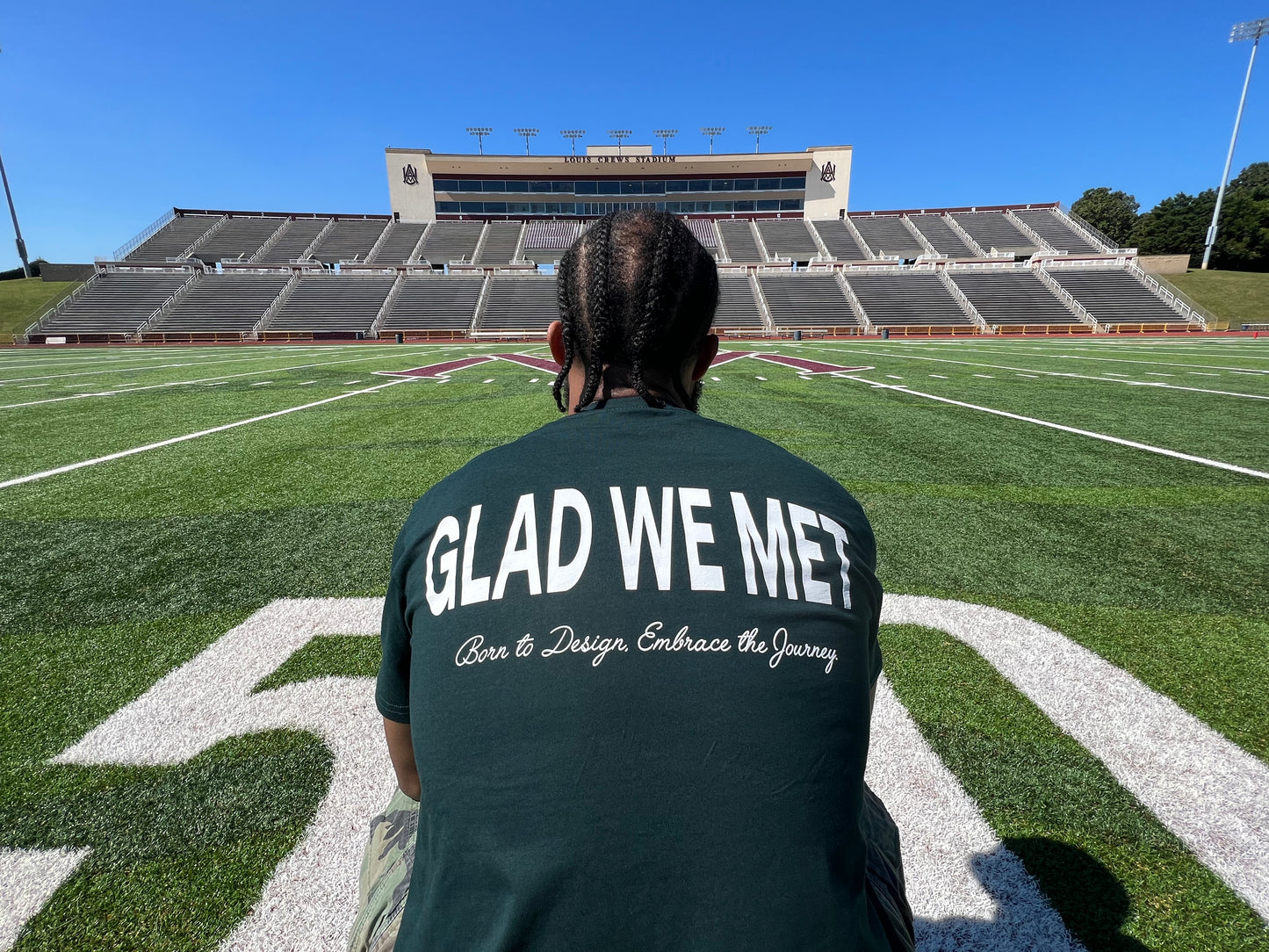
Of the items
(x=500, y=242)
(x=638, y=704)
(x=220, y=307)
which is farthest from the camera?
(x=500, y=242)

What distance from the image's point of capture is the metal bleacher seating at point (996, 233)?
4891 cm

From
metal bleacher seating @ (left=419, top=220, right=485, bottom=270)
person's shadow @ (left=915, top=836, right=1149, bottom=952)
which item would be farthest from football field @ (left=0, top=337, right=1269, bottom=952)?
metal bleacher seating @ (left=419, top=220, right=485, bottom=270)

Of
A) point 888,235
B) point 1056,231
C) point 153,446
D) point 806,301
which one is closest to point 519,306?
point 806,301

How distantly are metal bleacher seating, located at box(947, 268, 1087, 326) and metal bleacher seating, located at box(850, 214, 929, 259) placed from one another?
10028 millimetres

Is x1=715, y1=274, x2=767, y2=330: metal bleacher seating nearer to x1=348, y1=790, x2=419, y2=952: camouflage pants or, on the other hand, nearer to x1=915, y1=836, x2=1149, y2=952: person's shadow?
x1=915, y1=836, x2=1149, y2=952: person's shadow

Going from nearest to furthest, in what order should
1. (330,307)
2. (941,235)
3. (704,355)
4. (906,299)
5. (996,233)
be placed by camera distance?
1. (704,355)
2. (906,299)
3. (330,307)
4. (996,233)
5. (941,235)

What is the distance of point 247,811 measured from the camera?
Answer: 1.86 metres

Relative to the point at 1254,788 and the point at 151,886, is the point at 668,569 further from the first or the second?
the point at 1254,788

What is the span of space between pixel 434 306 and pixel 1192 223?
67958mm

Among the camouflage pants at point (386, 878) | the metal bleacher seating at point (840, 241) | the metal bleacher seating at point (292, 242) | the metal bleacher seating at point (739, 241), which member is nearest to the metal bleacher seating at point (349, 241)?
the metal bleacher seating at point (292, 242)

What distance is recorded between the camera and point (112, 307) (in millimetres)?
35500

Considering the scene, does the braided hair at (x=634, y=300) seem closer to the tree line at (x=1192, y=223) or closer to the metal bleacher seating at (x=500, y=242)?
the metal bleacher seating at (x=500, y=242)

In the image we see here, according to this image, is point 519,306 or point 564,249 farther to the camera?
point 519,306

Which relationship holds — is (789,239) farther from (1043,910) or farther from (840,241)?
(1043,910)
